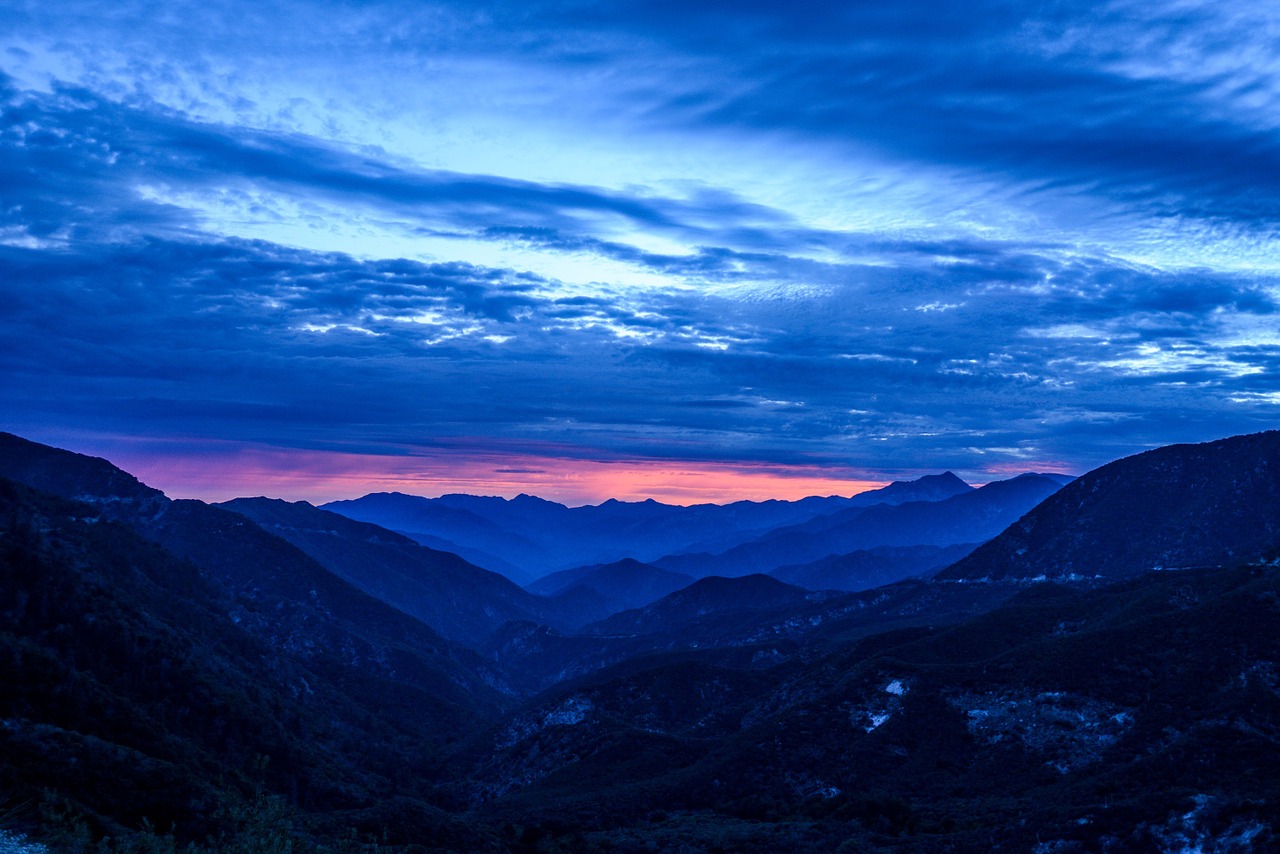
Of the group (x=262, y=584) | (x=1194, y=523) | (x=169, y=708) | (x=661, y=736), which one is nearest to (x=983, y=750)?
(x=661, y=736)

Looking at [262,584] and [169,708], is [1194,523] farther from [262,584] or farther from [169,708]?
[262,584]

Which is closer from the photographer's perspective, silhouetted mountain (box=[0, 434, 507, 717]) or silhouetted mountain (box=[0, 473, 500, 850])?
silhouetted mountain (box=[0, 473, 500, 850])

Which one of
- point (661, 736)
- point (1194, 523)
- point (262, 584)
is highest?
point (1194, 523)

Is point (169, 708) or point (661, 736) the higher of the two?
point (169, 708)

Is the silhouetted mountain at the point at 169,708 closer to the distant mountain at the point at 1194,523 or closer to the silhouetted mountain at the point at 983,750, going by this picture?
the silhouetted mountain at the point at 983,750

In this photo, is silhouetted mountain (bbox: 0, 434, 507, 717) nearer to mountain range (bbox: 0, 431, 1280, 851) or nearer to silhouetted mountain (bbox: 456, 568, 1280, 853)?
mountain range (bbox: 0, 431, 1280, 851)

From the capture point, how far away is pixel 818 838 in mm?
64688

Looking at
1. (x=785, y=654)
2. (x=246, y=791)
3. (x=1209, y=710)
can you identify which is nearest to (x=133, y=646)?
(x=246, y=791)

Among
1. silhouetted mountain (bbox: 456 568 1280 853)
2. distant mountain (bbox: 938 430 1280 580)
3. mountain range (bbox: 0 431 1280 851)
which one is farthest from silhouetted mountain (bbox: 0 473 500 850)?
distant mountain (bbox: 938 430 1280 580)

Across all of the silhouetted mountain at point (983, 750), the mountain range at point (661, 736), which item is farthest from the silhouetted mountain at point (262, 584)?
the silhouetted mountain at point (983, 750)

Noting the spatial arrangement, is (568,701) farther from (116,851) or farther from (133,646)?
(116,851)

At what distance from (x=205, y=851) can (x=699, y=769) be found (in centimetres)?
6219

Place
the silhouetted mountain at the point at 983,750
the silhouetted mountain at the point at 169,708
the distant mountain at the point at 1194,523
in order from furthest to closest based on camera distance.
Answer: the distant mountain at the point at 1194,523 < the silhouetted mountain at the point at 983,750 < the silhouetted mountain at the point at 169,708

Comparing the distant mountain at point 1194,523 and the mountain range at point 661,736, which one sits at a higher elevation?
the distant mountain at point 1194,523
